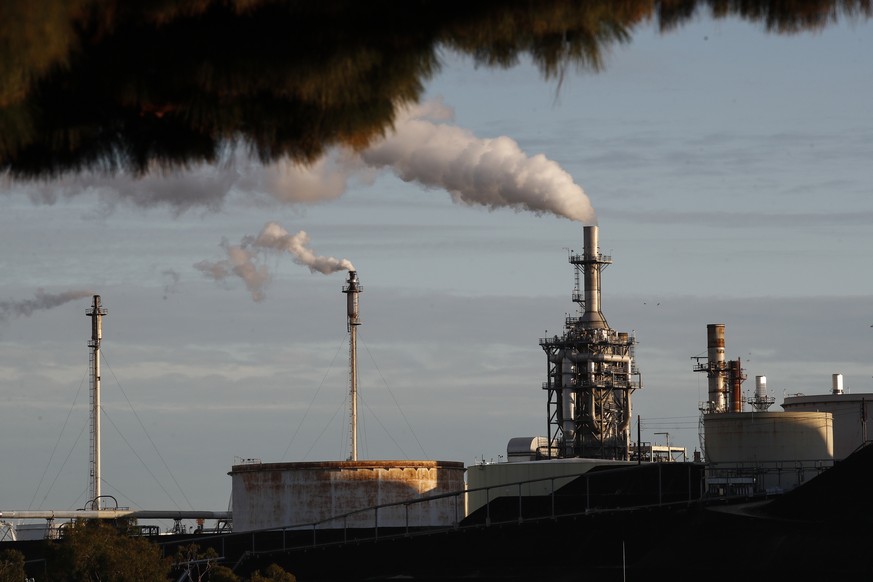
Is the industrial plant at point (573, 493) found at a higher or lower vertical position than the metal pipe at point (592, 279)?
lower

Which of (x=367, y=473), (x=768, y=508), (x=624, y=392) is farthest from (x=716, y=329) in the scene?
(x=768, y=508)

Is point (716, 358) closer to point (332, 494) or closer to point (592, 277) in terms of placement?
point (592, 277)

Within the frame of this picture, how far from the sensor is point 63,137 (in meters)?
7.77

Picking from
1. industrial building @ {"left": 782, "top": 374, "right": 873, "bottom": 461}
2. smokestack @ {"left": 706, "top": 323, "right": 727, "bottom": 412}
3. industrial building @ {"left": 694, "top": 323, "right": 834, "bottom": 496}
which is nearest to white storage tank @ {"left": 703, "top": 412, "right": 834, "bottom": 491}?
industrial building @ {"left": 694, "top": 323, "right": 834, "bottom": 496}

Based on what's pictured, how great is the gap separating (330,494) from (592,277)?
26.9 meters

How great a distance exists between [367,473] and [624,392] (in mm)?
25164

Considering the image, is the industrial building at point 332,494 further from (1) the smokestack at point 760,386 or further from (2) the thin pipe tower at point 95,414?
(1) the smokestack at point 760,386

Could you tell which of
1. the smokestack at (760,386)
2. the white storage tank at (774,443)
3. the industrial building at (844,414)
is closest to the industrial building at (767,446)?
the white storage tank at (774,443)

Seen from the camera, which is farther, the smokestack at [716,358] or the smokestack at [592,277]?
the smokestack at [716,358]

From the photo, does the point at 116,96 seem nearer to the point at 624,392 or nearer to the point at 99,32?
the point at 99,32

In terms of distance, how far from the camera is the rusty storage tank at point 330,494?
194 feet

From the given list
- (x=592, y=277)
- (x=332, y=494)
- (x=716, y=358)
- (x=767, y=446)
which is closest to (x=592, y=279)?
(x=592, y=277)

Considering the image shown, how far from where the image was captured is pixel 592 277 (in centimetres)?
8094

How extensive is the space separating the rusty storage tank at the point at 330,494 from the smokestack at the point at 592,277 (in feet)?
73.4
